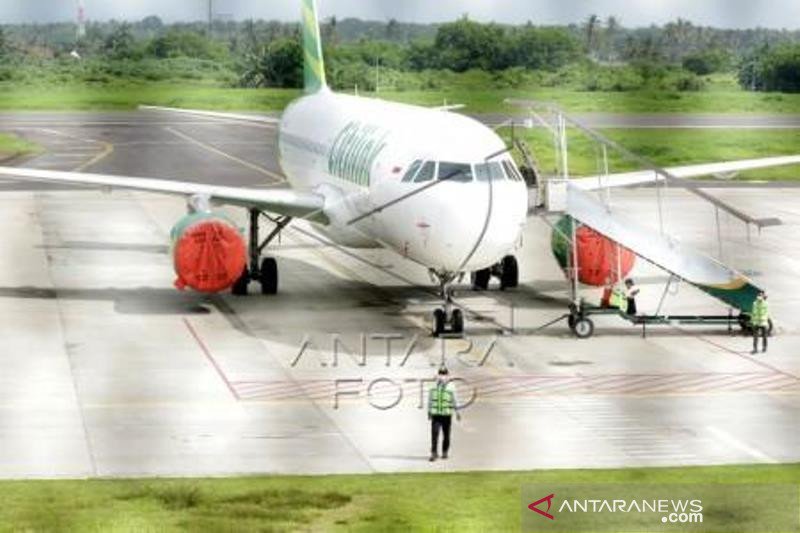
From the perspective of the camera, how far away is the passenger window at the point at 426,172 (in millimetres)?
20203

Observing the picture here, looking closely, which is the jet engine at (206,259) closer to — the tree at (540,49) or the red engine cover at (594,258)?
the red engine cover at (594,258)

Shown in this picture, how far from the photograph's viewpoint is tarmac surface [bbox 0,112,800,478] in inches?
563

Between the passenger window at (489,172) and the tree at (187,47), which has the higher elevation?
the tree at (187,47)

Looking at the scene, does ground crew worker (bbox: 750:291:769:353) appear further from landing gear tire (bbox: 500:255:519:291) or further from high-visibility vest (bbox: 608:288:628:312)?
landing gear tire (bbox: 500:255:519:291)

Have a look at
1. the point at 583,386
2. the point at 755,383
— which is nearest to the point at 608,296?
the point at 755,383

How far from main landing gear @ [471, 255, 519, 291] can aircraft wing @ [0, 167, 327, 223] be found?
9.40 feet

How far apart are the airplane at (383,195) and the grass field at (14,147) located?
845 inches

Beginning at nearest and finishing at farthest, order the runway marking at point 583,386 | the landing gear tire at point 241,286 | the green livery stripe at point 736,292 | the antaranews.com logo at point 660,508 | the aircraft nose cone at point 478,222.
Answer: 1. the antaranews.com logo at point 660,508
2. the runway marking at point 583,386
3. the aircraft nose cone at point 478,222
4. the green livery stripe at point 736,292
5. the landing gear tire at point 241,286

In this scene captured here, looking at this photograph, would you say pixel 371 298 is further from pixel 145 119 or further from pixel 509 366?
pixel 145 119

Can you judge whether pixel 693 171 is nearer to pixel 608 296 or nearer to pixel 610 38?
pixel 608 296

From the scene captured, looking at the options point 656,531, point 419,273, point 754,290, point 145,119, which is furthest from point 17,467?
→ point 145,119

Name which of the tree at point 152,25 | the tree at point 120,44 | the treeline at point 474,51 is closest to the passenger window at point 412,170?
the treeline at point 474,51

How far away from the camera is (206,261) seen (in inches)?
877

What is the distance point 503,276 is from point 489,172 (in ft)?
19.5
